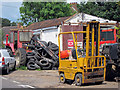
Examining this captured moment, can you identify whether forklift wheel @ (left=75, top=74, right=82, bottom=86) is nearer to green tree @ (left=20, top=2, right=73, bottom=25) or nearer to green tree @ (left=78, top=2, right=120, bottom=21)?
green tree @ (left=78, top=2, right=120, bottom=21)

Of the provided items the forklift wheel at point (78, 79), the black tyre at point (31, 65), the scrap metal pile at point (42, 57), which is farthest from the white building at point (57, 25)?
the forklift wheel at point (78, 79)

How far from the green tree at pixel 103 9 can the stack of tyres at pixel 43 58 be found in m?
14.0

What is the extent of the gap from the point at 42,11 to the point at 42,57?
92.8 feet

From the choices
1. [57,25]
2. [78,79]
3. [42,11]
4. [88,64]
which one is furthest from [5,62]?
[42,11]

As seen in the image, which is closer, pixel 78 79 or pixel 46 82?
pixel 78 79

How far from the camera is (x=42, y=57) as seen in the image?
19.7 meters

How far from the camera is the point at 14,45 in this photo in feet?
77.6

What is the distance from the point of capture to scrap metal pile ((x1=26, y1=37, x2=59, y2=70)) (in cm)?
1927

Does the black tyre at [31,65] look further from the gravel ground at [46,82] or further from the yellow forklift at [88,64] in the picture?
the yellow forklift at [88,64]

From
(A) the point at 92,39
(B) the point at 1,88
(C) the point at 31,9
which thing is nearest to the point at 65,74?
(A) the point at 92,39

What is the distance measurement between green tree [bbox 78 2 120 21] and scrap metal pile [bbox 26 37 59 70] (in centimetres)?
1387

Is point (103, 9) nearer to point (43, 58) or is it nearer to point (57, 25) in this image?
→ point (57, 25)

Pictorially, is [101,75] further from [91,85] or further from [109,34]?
[109,34]

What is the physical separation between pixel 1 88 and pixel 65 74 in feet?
10.6
